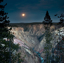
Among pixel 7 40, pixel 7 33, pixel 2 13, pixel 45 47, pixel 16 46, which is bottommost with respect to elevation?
pixel 45 47

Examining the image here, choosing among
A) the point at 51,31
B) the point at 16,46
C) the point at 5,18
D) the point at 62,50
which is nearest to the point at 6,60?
the point at 16,46

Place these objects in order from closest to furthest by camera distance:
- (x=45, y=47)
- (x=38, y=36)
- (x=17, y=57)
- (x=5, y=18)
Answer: (x=17, y=57) → (x=5, y=18) → (x=45, y=47) → (x=38, y=36)

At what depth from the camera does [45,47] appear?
11016 mm

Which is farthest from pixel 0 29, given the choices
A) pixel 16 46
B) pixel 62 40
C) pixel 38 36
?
pixel 38 36

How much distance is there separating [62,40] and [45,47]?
434 cm

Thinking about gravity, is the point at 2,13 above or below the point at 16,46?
above

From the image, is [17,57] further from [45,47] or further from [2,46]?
[45,47]

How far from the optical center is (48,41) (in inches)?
441

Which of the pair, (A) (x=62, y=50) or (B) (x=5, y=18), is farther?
(A) (x=62, y=50)

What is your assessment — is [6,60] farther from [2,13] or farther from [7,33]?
[2,13]

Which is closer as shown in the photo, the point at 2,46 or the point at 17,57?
the point at 2,46

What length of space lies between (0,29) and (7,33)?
1.96 ft

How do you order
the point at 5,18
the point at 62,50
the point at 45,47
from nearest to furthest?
the point at 5,18
the point at 62,50
the point at 45,47

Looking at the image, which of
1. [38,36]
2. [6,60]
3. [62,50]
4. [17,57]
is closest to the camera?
[6,60]
